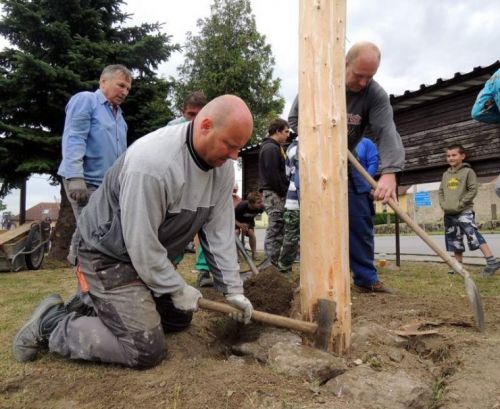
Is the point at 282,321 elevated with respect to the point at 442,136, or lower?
lower

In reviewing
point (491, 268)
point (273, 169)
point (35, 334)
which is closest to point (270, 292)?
point (35, 334)

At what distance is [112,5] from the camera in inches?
366

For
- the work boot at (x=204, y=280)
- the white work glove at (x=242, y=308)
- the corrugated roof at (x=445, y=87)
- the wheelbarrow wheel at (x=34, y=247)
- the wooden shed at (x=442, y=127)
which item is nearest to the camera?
the white work glove at (x=242, y=308)

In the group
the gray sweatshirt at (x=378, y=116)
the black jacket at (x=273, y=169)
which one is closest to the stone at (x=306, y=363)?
the gray sweatshirt at (x=378, y=116)

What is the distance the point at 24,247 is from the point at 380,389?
6.21 metres

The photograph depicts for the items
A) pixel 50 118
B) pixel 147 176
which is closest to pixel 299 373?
pixel 147 176

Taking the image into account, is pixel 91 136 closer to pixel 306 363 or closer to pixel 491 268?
pixel 306 363

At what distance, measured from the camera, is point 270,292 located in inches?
132

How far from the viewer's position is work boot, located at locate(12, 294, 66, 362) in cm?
236

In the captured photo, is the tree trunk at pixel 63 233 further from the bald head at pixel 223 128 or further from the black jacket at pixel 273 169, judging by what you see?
the bald head at pixel 223 128

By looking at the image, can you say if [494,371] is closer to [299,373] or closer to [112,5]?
[299,373]

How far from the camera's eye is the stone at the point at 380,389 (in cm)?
189

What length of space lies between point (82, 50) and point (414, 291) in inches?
290

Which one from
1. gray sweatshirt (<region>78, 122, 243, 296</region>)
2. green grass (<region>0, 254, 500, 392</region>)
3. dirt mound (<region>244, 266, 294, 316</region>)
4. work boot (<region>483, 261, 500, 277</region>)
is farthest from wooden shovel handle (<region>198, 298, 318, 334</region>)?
work boot (<region>483, 261, 500, 277</region>)
